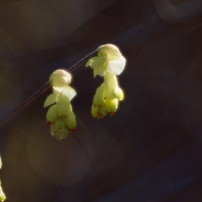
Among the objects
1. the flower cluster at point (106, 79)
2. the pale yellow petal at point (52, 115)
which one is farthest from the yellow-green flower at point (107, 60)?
the pale yellow petal at point (52, 115)

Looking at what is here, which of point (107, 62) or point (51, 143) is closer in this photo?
point (107, 62)

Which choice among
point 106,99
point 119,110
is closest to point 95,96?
point 106,99

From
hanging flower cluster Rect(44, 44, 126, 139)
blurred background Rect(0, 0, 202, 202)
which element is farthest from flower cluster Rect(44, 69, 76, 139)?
blurred background Rect(0, 0, 202, 202)

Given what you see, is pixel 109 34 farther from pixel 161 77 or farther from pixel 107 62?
pixel 107 62

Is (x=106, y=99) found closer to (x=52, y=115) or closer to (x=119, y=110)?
(x=52, y=115)

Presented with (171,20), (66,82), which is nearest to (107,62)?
(66,82)

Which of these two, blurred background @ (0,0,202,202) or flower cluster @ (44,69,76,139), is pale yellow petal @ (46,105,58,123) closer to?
flower cluster @ (44,69,76,139)

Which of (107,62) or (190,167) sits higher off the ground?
(190,167)

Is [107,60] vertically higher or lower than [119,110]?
lower
